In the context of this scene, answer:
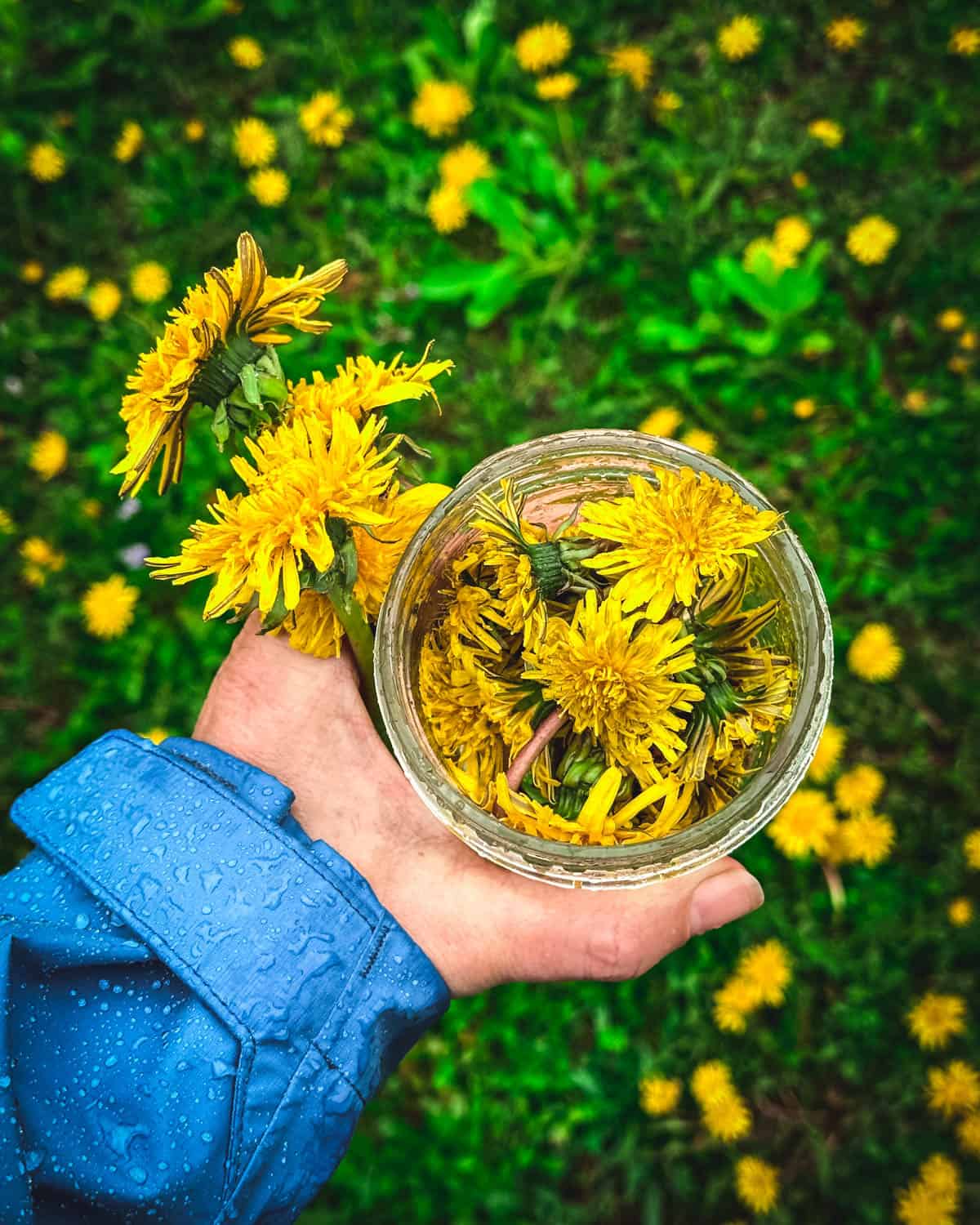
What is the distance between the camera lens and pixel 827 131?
2295 millimetres

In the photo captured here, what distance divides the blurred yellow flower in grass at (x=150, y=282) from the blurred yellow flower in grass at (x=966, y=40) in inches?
84.1

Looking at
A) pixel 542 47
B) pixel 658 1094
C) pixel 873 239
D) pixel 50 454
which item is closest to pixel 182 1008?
pixel 658 1094

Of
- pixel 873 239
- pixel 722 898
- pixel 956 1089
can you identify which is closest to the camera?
pixel 722 898

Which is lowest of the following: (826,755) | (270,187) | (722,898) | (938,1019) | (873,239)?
(938,1019)

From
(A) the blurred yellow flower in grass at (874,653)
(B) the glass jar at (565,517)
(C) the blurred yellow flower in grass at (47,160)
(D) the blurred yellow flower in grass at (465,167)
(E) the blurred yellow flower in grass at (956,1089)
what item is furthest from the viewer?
(C) the blurred yellow flower in grass at (47,160)

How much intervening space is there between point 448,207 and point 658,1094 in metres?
2.20

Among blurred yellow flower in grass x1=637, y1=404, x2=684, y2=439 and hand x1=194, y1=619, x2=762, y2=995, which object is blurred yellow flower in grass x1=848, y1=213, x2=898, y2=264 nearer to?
blurred yellow flower in grass x1=637, y1=404, x2=684, y2=439

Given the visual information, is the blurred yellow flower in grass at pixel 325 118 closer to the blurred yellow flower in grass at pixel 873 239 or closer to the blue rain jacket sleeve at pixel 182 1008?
the blurred yellow flower in grass at pixel 873 239

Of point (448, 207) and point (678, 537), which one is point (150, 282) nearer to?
point (448, 207)

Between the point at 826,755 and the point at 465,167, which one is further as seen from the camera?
the point at 465,167

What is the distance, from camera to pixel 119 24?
263 centimetres

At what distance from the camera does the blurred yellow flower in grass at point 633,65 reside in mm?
2387

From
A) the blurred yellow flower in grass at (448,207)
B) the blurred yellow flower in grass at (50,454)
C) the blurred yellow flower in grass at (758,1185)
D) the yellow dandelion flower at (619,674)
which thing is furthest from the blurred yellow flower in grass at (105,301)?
the blurred yellow flower in grass at (758,1185)

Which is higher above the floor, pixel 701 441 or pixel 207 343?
pixel 207 343
